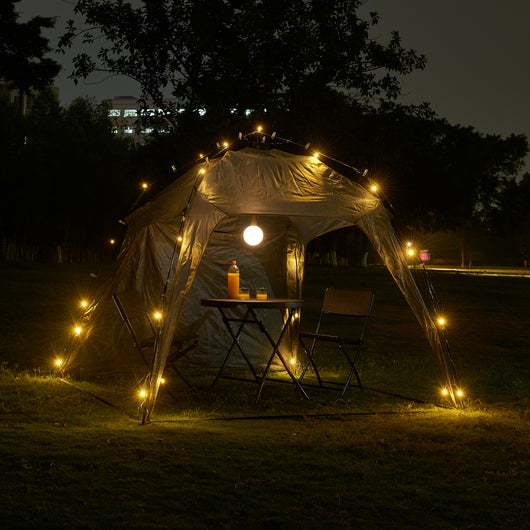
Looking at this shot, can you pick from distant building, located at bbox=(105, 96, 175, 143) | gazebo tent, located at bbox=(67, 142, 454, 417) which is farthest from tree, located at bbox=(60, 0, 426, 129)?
gazebo tent, located at bbox=(67, 142, 454, 417)

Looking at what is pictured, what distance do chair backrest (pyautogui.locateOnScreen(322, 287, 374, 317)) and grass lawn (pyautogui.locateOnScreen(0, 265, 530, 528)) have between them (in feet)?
2.80

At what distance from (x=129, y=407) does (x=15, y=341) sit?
15.8 feet

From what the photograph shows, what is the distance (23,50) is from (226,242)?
12.8 metres

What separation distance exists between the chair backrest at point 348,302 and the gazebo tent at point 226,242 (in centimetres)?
76

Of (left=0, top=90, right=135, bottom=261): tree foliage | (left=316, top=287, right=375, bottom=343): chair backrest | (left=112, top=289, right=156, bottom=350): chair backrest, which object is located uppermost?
(left=0, top=90, right=135, bottom=261): tree foliage

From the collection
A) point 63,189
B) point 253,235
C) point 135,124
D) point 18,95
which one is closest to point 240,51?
point 135,124

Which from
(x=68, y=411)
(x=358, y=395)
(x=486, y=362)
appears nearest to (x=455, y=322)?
(x=486, y=362)

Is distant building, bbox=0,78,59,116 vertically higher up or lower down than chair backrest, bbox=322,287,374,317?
higher up

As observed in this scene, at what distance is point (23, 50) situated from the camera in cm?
1878

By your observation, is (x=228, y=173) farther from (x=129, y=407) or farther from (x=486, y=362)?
(x=486, y=362)

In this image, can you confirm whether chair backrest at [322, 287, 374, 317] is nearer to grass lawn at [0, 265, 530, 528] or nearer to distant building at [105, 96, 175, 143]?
grass lawn at [0, 265, 530, 528]

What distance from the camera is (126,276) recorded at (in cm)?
831

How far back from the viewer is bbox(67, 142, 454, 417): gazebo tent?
20.5 feet

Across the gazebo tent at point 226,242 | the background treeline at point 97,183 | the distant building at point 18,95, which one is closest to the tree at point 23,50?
the distant building at point 18,95
